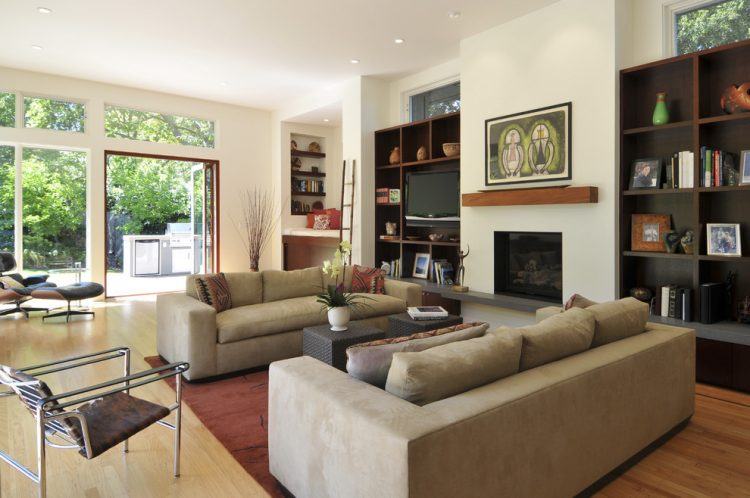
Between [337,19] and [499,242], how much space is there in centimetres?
279

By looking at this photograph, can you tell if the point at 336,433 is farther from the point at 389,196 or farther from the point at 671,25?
the point at 389,196

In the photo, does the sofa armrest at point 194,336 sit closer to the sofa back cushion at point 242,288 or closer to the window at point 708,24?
the sofa back cushion at point 242,288

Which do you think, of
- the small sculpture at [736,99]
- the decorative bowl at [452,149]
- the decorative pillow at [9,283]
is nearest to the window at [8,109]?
the decorative pillow at [9,283]

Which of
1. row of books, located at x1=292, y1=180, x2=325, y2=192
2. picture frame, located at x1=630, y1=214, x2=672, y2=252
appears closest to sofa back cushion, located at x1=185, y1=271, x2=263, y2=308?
picture frame, located at x1=630, y1=214, x2=672, y2=252

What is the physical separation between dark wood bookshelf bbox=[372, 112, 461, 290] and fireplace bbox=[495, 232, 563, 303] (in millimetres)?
673

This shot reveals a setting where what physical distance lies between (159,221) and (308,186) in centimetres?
263

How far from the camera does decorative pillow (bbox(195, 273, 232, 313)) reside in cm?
391

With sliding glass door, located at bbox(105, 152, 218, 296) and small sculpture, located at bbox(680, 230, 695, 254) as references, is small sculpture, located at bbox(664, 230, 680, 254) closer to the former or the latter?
small sculpture, located at bbox(680, 230, 695, 254)

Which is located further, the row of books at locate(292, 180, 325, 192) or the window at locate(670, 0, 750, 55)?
the row of books at locate(292, 180, 325, 192)

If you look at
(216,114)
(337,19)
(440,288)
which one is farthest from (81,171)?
(440,288)

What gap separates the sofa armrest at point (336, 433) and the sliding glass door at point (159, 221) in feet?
21.3

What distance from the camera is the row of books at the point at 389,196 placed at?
6.60 meters

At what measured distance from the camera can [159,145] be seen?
7508 mm

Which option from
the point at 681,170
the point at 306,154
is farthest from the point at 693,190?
the point at 306,154
